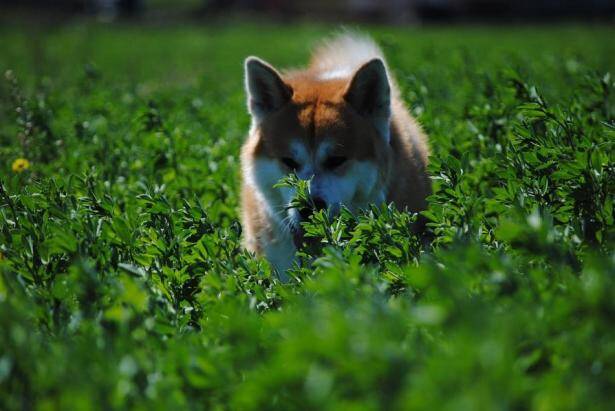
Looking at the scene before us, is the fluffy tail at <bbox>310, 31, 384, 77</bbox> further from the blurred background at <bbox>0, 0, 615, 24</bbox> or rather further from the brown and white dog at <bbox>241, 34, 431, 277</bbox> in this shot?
the blurred background at <bbox>0, 0, 615, 24</bbox>

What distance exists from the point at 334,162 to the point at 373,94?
61 centimetres

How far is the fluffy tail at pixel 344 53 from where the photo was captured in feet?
19.7

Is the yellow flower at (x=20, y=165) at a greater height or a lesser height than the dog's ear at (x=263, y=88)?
lesser

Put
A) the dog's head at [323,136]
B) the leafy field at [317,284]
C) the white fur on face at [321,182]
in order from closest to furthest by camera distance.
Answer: the leafy field at [317,284]
the white fur on face at [321,182]
the dog's head at [323,136]

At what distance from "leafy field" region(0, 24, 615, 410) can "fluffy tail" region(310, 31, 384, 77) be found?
951mm

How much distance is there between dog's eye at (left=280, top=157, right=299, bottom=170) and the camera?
15.1ft

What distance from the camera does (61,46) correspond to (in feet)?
69.9

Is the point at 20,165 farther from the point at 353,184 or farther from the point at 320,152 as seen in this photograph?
the point at 353,184

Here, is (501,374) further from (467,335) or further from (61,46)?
(61,46)

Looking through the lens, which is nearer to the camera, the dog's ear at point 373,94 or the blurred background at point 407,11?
the dog's ear at point 373,94

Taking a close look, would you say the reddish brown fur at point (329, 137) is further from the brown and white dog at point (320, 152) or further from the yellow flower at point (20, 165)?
the yellow flower at point (20, 165)

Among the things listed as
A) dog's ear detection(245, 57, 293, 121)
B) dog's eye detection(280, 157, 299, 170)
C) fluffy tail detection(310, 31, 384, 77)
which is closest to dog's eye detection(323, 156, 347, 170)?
dog's eye detection(280, 157, 299, 170)

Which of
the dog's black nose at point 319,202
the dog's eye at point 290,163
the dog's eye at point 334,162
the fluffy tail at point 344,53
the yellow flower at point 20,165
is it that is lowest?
the yellow flower at point 20,165

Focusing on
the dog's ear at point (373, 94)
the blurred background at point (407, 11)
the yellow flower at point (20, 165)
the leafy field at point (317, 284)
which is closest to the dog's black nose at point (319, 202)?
the leafy field at point (317, 284)
